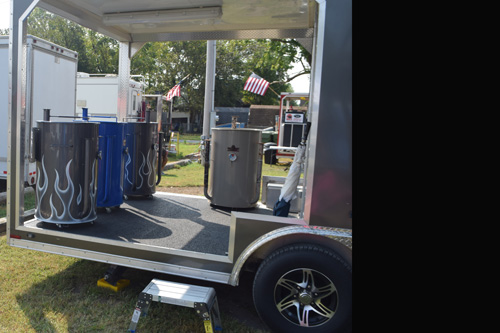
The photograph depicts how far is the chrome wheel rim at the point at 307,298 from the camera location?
266 cm

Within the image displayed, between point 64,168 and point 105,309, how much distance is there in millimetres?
1318

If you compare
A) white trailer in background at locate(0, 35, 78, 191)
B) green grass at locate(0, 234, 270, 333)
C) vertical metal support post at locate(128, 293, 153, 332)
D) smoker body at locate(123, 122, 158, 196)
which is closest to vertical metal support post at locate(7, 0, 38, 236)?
green grass at locate(0, 234, 270, 333)

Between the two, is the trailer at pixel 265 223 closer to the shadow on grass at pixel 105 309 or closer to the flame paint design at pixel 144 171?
the shadow on grass at pixel 105 309

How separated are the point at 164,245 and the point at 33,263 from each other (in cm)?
169

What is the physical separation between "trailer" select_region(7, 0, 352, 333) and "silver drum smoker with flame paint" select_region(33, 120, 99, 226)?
183 mm

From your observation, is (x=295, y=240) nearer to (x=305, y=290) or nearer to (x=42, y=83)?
(x=305, y=290)

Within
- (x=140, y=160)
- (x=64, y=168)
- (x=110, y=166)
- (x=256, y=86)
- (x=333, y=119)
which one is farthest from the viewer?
(x=256, y=86)

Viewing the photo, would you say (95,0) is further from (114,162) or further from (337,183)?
(337,183)

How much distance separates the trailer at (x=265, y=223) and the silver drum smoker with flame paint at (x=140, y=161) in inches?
32.6

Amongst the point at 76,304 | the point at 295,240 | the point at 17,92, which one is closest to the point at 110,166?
the point at 17,92

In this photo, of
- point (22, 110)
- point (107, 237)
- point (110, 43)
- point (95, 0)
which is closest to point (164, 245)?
point (107, 237)

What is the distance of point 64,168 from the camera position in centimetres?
340

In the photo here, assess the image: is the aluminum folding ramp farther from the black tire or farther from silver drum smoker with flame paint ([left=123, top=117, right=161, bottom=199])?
silver drum smoker with flame paint ([left=123, top=117, right=161, bottom=199])
